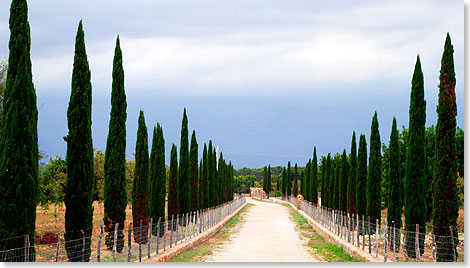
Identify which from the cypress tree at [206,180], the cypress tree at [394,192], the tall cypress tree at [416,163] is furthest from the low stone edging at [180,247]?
the cypress tree at [206,180]

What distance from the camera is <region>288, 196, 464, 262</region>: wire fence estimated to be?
40.2 ft

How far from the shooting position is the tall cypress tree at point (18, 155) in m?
9.84

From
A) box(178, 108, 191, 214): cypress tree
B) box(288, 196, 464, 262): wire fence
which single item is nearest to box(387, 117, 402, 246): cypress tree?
box(288, 196, 464, 262): wire fence

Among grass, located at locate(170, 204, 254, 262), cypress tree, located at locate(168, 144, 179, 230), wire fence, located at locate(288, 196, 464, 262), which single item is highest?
cypress tree, located at locate(168, 144, 179, 230)

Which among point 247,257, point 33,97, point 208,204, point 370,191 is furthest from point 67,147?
point 208,204

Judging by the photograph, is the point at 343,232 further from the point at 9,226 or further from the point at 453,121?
the point at 9,226

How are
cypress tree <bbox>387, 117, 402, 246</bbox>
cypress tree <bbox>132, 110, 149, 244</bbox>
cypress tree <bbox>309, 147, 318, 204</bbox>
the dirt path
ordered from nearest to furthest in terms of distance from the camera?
the dirt path → cypress tree <bbox>132, 110, 149, 244</bbox> → cypress tree <bbox>387, 117, 402, 246</bbox> → cypress tree <bbox>309, 147, 318, 204</bbox>

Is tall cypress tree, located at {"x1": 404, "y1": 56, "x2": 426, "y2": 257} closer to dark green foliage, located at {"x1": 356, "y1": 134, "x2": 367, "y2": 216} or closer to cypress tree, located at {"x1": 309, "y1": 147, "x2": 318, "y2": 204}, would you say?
dark green foliage, located at {"x1": 356, "y1": 134, "x2": 367, "y2": 216}

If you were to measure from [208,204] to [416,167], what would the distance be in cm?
2165

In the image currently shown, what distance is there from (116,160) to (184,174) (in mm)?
11500

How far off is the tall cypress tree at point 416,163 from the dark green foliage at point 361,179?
882cm

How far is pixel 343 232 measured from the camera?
67.2 feet

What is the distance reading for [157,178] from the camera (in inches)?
933

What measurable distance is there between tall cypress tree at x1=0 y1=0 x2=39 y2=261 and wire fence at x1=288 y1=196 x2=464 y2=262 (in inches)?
320
